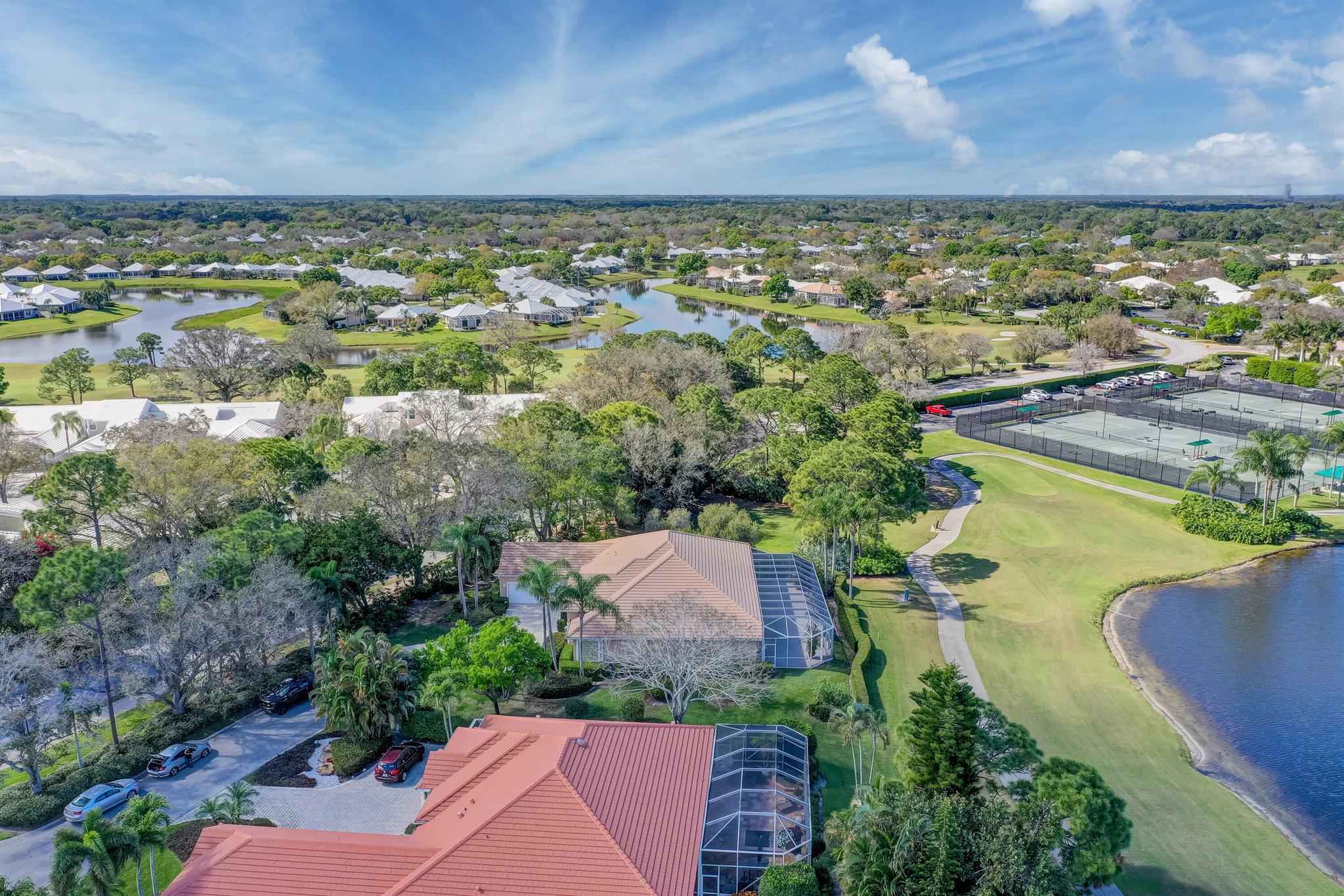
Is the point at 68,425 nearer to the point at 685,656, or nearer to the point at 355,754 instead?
the point at 355,754

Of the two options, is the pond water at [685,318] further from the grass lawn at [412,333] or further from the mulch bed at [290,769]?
the mulch bed at [290,769]

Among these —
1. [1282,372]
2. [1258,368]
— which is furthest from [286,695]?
[1258,368]

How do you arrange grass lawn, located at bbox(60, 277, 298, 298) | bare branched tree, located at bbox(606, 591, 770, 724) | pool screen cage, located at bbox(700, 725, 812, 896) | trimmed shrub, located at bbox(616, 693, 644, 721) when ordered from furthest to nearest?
1. grass lawn, located at bbox(60, 277, 298, 298)
2. trimmed shrub, located at bbox(616, 693, 644, 721)
3. bare branched tree, located at bbox(606, 591, 770, 724)
4. pool screen cage, located at bbox(700, 725, 812, 896)

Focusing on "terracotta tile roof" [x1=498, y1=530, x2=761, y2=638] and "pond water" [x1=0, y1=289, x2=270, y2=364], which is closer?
"terracotta tile roof" [x1=498, y1=530, x2=761, y2=638]

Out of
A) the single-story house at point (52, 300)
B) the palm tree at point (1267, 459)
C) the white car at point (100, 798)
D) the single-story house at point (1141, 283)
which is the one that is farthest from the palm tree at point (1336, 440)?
the single-story house at point (52, 300)

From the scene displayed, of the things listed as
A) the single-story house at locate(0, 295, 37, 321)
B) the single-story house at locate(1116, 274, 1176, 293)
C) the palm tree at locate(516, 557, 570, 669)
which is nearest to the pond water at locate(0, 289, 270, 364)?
the single-story house at locate(0, 295, 37, 321)

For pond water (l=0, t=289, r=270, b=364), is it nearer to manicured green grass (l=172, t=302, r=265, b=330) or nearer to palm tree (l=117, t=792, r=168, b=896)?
manicured green grass (l=172, t=302, r=265, b=330)

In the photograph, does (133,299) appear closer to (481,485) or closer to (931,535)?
(481,485)
